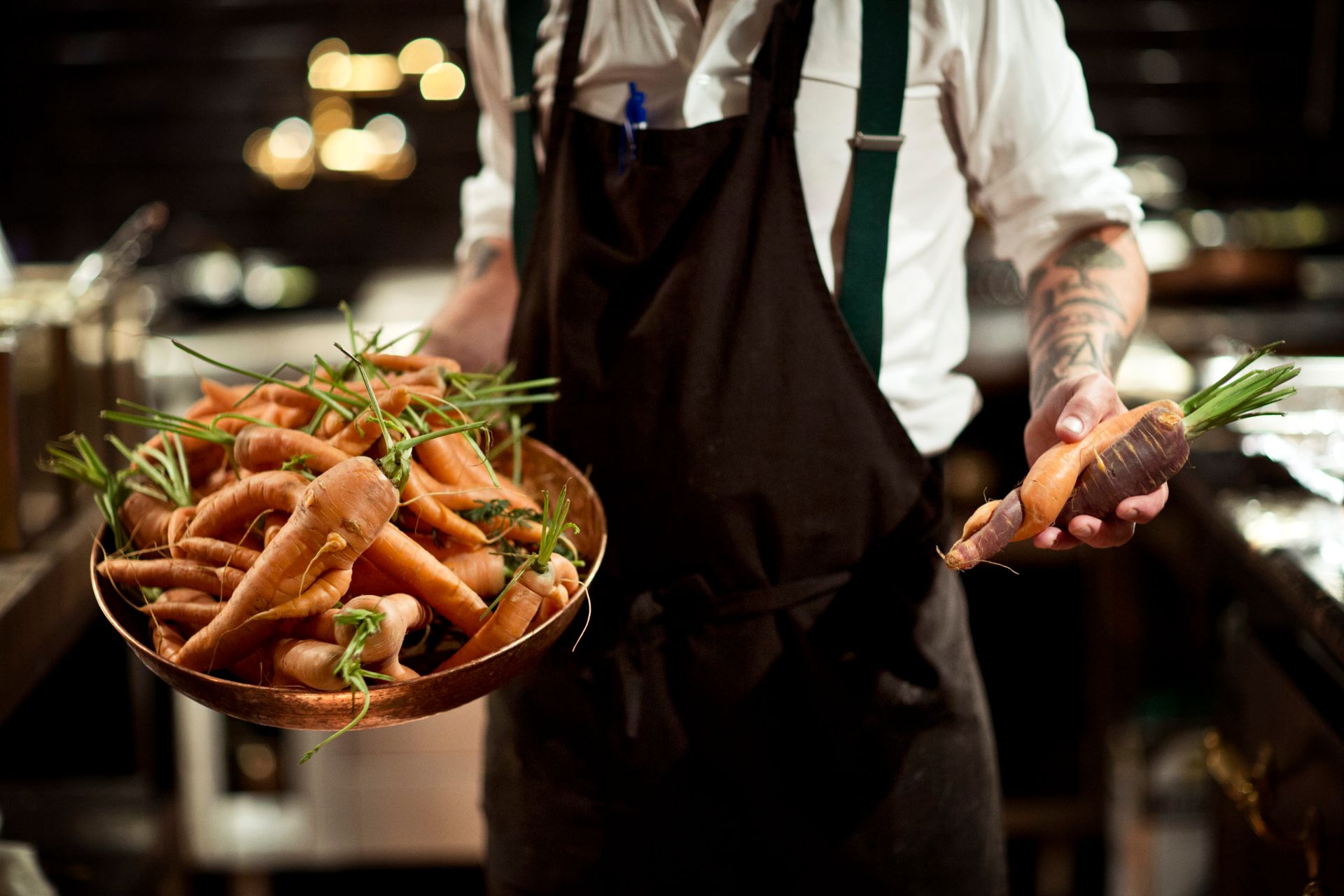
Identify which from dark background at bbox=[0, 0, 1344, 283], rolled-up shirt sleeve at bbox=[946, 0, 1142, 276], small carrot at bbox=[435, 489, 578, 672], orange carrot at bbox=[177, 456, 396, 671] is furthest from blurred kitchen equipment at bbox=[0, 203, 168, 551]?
dark background at bbox=[0, 0, 1344, 283]

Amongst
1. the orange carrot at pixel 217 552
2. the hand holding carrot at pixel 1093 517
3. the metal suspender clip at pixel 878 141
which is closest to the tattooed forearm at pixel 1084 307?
the hand holding carrot at pixel 1093 517

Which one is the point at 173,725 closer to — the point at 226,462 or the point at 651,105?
the point at 226,462

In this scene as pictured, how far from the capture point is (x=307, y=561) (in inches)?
32.7

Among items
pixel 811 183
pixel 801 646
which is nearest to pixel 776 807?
pixel 801 646

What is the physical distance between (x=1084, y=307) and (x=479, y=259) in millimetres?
677

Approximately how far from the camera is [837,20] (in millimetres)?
1043

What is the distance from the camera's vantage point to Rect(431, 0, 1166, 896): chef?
1.05 metres

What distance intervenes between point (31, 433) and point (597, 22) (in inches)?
33.0

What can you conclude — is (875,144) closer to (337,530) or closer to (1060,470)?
(1060,470)

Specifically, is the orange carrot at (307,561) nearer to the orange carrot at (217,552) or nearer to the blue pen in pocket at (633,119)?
the orange carrot at (217,552)

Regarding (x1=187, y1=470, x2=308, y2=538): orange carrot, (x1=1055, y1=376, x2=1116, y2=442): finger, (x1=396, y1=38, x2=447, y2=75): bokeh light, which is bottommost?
(x1=187, y1=470, x2=308, y2=538): orange carrot

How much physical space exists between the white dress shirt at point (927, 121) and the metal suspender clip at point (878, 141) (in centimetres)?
3

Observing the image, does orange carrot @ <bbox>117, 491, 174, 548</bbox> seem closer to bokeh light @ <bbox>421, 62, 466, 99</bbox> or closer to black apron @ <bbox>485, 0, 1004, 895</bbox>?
black apron @ <bbox>485, 0, 1004, 895</bbox>

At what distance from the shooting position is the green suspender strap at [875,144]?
102 cm
